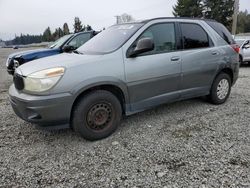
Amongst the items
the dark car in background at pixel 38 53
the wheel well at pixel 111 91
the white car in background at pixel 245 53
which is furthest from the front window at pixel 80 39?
the white car in background at pixel 245 53

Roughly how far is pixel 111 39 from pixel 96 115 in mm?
1356

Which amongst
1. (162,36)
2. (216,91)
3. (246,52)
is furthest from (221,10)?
(162,36)

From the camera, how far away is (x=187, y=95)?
14.9ft

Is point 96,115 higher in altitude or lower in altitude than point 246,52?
lower

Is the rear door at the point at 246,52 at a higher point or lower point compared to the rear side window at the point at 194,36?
lower

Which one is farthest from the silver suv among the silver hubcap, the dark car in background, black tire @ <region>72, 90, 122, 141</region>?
the dark car in background

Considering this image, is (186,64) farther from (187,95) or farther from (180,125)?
(180,125)

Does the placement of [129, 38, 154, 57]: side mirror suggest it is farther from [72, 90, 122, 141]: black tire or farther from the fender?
[72, 90, 122, 141]: black tire

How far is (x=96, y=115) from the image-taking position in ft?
11.6

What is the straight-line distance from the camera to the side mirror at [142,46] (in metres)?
3.63

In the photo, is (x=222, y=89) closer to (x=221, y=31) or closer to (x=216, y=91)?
(x=216, y=91)

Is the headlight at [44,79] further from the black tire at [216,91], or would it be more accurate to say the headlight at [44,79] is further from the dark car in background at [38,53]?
the dark car in background at [38,53]

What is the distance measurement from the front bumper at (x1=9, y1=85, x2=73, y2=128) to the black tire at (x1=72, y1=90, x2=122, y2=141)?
16 centimetres

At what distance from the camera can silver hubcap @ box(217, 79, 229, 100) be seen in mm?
5074
